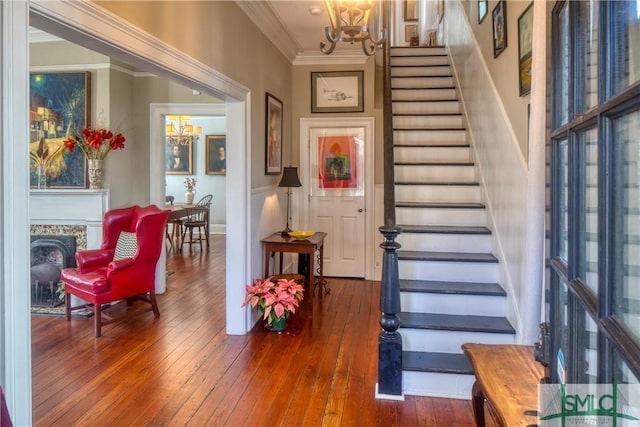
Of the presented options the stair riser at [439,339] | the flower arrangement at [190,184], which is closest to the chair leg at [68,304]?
the stair riser at [439,339]

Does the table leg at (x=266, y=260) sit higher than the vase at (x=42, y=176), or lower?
lower

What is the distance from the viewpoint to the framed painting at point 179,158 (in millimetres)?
10289

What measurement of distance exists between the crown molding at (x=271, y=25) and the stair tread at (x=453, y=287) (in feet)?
8.67

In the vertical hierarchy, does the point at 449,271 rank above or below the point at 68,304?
above

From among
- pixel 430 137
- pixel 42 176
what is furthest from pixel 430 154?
pixel 42 176

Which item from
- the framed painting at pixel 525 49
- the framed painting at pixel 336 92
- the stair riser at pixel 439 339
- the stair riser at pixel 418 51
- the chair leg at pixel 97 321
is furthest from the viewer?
the stair riser at pixel 418 51

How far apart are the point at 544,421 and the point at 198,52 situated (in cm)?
275

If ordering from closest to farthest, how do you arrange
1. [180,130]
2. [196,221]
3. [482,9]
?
[482,9] → [196,221] → [180,130]

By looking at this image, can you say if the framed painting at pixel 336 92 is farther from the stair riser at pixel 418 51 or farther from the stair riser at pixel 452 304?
the stair riser at pixel 452 304

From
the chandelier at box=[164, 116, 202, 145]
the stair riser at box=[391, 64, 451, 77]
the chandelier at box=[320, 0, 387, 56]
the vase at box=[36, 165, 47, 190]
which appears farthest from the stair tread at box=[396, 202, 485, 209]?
the chandelier at box=[164, 116, 202, 145]

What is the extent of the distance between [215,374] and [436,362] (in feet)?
4.87

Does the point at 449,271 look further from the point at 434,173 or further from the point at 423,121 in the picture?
the point at 423,121

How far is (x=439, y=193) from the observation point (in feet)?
12.4

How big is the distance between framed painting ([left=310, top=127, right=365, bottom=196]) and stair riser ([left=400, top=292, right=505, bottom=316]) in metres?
2.92
